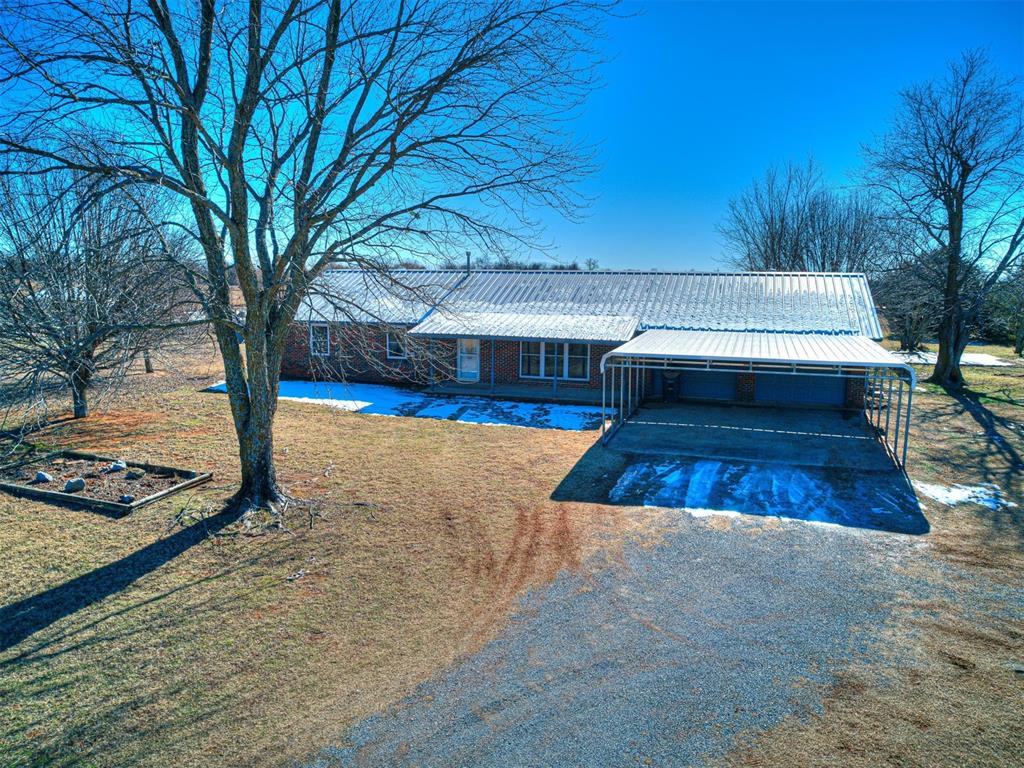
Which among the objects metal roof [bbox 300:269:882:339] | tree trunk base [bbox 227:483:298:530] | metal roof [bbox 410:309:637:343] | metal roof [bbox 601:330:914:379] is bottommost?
tree trunk base [bbox 227:483:298:530]

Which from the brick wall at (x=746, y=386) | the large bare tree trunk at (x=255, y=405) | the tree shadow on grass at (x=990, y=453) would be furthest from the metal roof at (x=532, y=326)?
the large bare tree trunk at (x=255, y=405)

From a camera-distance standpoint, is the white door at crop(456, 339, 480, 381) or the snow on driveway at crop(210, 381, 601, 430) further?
the white door at crop(456, 339, 480, 381)

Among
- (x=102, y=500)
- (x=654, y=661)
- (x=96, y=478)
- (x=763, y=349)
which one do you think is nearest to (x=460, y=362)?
(x=763, y=349)

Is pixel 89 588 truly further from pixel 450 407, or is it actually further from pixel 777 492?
pixel 450 407

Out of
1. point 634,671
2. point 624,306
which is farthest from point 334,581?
point 624,306

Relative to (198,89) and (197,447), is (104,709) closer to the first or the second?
(198,89)

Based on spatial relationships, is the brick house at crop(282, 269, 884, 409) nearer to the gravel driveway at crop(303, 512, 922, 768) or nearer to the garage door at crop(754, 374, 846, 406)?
the garage door at crop(754, 374, 846, 406)

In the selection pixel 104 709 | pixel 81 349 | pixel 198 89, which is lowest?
pixel 104 709

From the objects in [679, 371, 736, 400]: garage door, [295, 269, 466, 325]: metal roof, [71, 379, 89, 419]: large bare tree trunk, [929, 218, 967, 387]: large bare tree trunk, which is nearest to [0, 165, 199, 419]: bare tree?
[71, 379, 89, 419]: large bare tree trunk
